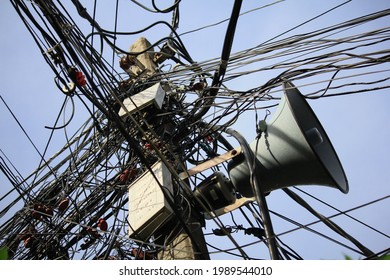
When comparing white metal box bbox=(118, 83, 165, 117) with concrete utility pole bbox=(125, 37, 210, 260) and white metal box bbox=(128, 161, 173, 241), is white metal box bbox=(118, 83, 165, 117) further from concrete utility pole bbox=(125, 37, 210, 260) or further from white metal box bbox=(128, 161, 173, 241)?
concrete utility pole bbox=(125, 37, 210, 260)

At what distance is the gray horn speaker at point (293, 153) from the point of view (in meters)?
2.20

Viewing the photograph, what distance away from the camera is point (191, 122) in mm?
3102

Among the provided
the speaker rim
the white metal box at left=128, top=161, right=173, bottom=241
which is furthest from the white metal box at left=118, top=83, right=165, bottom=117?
the speaker rim

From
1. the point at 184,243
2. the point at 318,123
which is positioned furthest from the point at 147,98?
the point at 318,123

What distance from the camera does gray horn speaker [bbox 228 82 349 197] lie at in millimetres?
2201

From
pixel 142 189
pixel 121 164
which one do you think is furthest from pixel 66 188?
pixel 142 189

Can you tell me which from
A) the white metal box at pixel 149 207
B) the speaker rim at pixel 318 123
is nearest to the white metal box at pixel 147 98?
the white metal box at pixel 149 207

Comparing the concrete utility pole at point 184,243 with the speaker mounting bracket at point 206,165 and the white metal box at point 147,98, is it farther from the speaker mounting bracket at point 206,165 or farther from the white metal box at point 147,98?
the white metal box at point 147,98

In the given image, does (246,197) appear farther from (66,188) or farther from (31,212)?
(31,212)

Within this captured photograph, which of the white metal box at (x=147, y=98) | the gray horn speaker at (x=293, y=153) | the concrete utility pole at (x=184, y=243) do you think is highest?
the white metal box at (x=147, y=98)

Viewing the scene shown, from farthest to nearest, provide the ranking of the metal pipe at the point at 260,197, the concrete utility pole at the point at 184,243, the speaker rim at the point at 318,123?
the concrete utility pole at the point at 184,243 < the speaker rim at the point at 318,123 < the metal pipe at the point at 260,197

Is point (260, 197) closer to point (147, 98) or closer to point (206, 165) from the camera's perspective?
point (206, 165)
